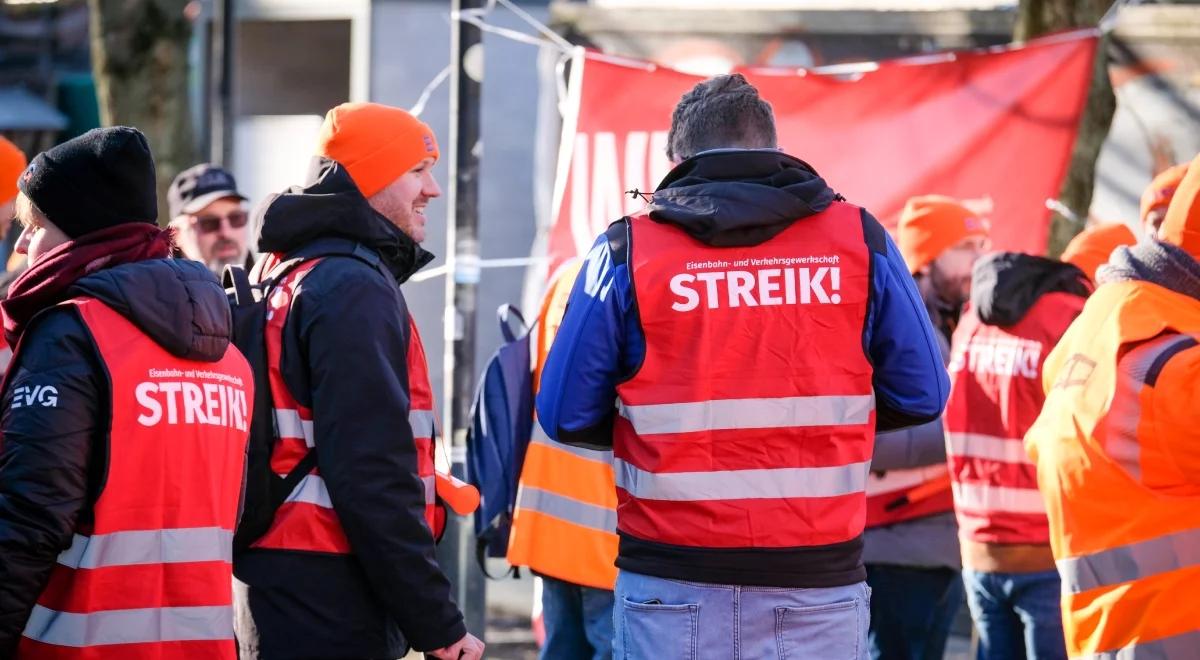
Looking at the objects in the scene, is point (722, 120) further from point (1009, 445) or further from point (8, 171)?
point (8, 171)

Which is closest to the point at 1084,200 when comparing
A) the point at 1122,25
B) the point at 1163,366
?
the point at 1122,25

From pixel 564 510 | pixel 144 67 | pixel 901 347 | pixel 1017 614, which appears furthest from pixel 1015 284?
pixel 144 67

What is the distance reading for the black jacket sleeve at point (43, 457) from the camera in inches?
128

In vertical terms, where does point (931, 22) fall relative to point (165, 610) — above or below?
above

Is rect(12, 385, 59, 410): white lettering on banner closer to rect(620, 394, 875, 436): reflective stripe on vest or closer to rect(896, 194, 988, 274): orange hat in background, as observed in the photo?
rect(620, 394, 875, 436): reflective stripe on vest

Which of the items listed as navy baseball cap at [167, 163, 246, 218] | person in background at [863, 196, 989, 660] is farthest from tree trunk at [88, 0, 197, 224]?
person in background at [863, 196, 989, 660]

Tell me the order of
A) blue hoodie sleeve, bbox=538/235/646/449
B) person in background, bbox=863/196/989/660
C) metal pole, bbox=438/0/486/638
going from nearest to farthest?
blue hoodie sleeve, bbox=538/235/646/449, person in background, bbox=863/196/989/660, metal pole, bbox=438/0/486/638

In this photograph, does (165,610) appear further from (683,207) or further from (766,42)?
(766,42)

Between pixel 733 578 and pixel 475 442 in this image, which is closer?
pixel 733 578

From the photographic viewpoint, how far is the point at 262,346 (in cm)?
386

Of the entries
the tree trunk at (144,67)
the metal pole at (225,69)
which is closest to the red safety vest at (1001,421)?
the tree trunk at (144,67)

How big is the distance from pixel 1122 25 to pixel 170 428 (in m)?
6.27

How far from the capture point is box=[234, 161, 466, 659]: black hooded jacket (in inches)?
146

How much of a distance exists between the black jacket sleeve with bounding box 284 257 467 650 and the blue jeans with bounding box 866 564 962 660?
2.67 meters
